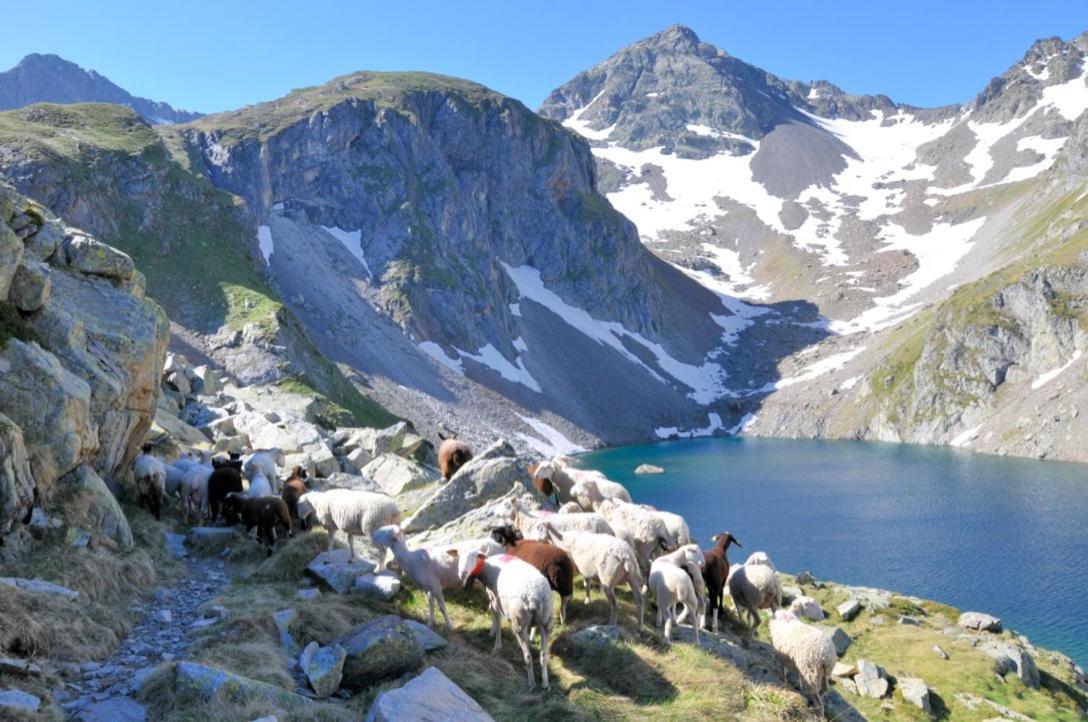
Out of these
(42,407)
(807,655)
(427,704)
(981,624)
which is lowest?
(981,624)

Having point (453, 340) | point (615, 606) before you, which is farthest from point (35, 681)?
point (453, 340)

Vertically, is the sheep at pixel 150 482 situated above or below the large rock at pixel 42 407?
below

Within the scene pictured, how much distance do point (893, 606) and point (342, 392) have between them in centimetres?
6531

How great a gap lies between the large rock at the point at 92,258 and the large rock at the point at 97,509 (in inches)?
336

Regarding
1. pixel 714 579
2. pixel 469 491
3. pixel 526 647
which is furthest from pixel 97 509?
pixel 714 579

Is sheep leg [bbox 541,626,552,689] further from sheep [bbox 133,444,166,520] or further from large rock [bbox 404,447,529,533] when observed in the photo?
sheep [bbox 133,444,166,520]

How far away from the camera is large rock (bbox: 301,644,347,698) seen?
11469 millimetres

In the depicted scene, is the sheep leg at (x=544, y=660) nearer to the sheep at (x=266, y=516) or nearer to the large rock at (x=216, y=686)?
the large rock at (x=216, y=686)

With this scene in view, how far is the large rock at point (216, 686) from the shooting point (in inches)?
382

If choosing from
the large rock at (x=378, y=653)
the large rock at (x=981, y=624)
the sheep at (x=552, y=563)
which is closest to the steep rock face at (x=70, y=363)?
the large rock at (x=378, y=653)

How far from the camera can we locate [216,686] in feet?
32.0

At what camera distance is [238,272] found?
9744cm

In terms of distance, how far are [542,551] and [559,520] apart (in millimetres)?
3459

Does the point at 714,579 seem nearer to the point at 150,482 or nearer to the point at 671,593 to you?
the point at 671,593
